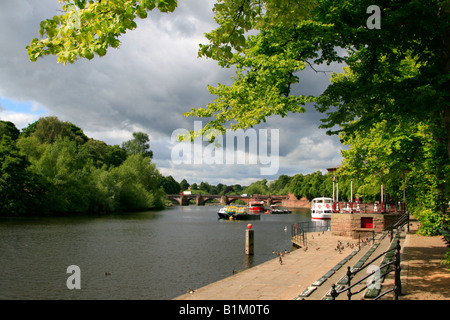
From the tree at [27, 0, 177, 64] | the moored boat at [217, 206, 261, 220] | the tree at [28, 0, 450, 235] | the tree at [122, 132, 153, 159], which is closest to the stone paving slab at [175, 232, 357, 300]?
the tree at [28, 0, 450, 235]

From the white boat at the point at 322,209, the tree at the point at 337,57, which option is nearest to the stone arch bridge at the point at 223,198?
the white boat at the point at 322,209

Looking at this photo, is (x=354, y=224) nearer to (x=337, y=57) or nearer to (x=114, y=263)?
(x=114, y=263)

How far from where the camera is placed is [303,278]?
49.8ft

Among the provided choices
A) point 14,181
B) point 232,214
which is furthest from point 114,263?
point 232,214

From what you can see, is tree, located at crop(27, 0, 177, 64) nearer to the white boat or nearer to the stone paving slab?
the stone paving slab

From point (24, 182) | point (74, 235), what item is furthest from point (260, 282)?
point (24, 182)

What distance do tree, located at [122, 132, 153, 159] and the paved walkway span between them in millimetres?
106287

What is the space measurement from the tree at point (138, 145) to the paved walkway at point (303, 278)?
10629 cm

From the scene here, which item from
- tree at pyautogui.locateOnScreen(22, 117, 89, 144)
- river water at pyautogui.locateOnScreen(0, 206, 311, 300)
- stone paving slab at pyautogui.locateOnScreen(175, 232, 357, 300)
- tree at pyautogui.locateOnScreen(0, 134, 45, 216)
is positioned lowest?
river water at pyautogui.locateOnScreen(0, 206, 311, 300)

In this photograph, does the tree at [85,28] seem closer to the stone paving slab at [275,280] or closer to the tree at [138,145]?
the stone paving slab at [275,280]

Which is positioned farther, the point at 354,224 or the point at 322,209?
the point at 322,209

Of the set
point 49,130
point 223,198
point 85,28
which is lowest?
point 223,198

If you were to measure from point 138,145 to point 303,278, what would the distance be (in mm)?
112344

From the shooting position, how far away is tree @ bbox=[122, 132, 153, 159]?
4803 inches
